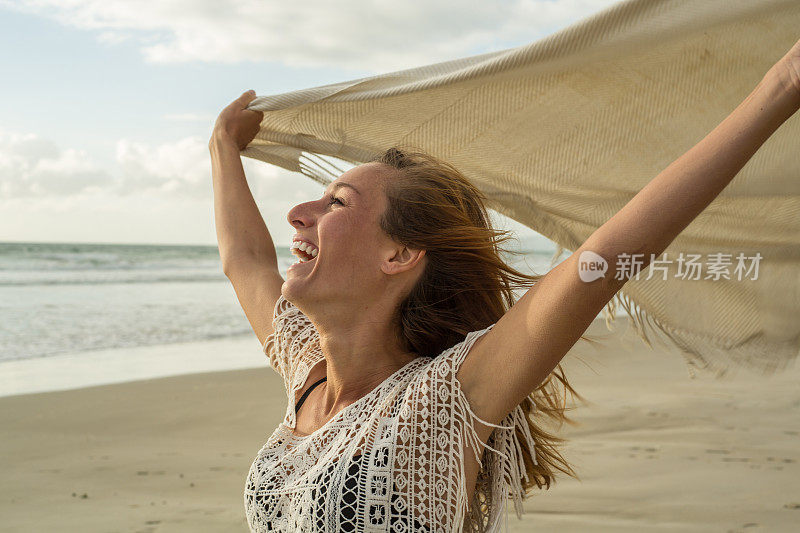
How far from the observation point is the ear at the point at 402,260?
1.80 m

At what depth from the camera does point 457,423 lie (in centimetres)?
154

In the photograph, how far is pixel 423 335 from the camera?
1.82m

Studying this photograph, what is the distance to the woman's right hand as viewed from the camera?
2.38 metres

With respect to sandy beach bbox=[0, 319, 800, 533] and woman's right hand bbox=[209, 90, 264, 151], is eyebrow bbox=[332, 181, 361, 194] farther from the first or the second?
sandy beach bbox=[0, 319, 800, 533]

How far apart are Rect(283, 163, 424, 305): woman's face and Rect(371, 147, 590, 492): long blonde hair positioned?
37mm

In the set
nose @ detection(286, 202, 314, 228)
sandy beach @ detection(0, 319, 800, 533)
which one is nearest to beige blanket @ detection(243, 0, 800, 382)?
sandy beach @ detection(0, 319, 800, 533)

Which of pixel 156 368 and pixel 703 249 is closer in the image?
pixel 703 249

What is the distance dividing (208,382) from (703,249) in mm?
5059

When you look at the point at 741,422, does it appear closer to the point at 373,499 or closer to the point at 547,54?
the point at 547,54

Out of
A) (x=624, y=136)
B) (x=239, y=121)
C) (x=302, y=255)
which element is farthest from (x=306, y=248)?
(x=624, y=136)

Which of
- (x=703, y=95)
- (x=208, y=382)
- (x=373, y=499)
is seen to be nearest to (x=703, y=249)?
(x=703, y=95)

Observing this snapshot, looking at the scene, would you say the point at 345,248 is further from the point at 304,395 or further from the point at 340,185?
the point at 304,395

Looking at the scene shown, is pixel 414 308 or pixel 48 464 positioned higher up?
pixel 414 308

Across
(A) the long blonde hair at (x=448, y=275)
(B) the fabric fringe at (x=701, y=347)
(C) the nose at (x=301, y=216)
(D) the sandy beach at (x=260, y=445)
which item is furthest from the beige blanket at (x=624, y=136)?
(C) the nose at (x=301, y=216)
